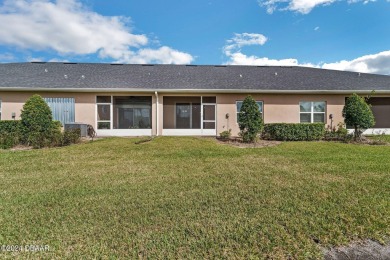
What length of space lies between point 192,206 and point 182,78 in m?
13.1

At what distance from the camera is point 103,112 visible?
1400 cm

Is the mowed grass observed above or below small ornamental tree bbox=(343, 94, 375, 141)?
below

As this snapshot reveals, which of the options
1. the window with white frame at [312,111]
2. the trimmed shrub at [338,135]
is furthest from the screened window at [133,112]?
the trimmed shrub at [338,135]

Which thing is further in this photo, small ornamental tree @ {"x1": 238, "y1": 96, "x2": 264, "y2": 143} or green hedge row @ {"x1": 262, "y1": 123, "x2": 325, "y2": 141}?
green hedge row @ {"x1": 262, "y1": 123, "x2": 325, "y2": 141}

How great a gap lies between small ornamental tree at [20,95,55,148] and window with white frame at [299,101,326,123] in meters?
14.9

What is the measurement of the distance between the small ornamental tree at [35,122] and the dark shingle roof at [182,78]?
2.91m

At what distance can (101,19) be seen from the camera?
1469cm

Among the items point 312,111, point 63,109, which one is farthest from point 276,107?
point 63,109

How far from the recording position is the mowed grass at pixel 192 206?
A: 276 cm

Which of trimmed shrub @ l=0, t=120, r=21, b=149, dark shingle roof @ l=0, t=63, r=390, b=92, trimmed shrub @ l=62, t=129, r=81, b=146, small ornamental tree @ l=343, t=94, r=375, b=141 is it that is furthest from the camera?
dark shingle roof @ l=0, t=63, r=390, b=92

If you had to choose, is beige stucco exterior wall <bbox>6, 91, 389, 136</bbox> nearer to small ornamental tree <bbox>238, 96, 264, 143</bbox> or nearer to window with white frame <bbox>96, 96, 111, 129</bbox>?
window with white frame <bbox>96, 96, 111, 129</bbox>

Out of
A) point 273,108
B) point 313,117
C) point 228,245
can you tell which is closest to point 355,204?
point 228,245

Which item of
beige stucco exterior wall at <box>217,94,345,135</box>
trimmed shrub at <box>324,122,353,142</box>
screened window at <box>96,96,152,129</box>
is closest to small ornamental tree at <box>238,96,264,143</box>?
beige stucco exterior wall at <box>217,94,345,135</box>

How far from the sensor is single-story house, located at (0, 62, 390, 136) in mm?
13500
